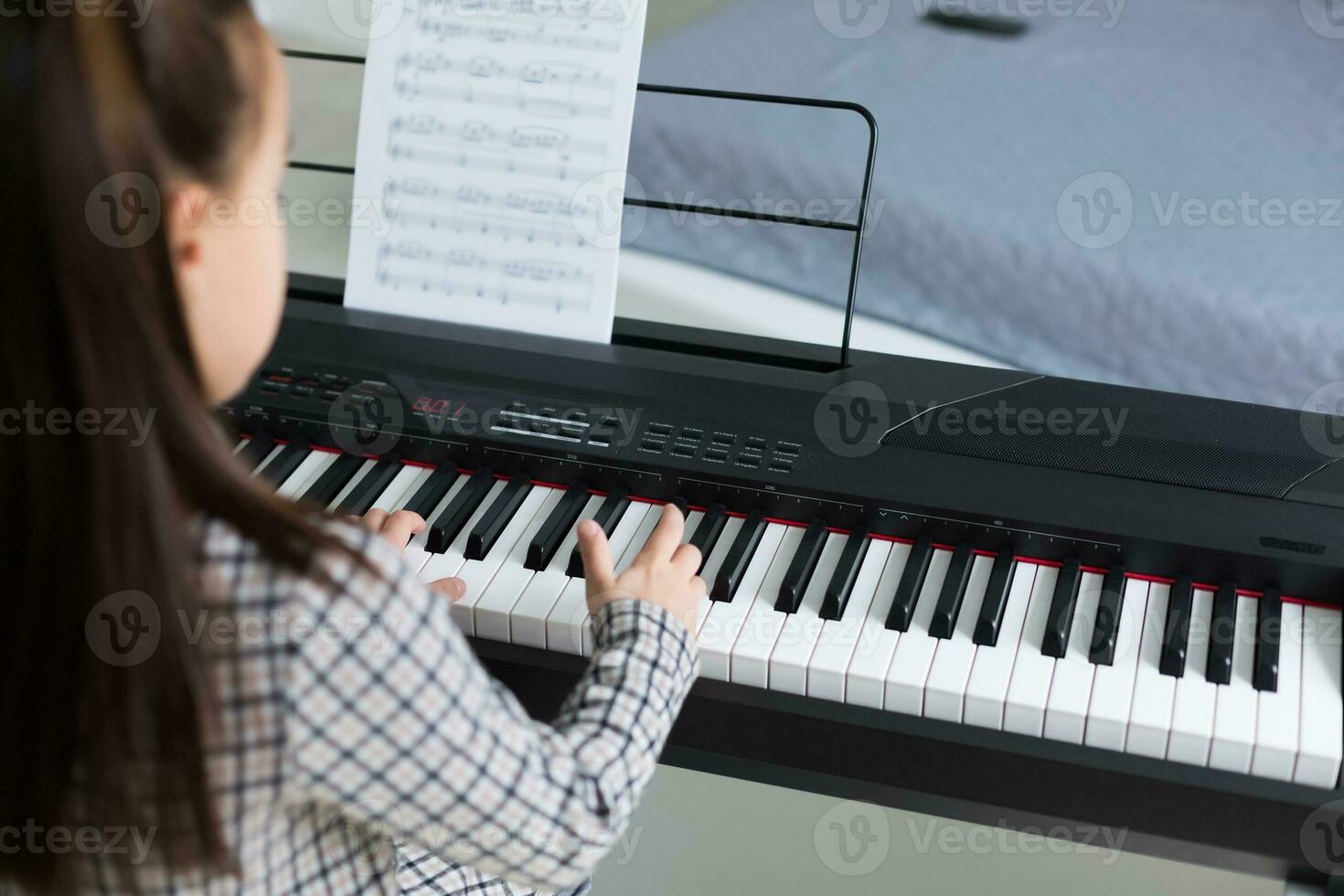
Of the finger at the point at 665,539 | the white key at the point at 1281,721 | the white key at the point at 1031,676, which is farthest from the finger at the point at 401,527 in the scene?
the white key at the point at 1281,721

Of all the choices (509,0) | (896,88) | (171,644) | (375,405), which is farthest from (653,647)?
(896,88)

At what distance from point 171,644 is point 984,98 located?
7.63 ft

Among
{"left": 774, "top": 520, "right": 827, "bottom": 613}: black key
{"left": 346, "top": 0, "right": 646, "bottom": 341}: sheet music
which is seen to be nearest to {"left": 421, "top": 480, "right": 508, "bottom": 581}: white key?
{"left": 346, "top": 0, "right": 646, "bottom": 341}: sheet music

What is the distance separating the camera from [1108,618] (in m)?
1.15

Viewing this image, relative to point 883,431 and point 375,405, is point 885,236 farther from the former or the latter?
point 375,405

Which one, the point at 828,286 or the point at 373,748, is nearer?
the point at 373,748

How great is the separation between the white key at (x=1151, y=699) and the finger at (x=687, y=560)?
0.41m

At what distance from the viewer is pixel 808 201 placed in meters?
2.31

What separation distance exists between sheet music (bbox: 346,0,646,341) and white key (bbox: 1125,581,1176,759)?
2.09 ft

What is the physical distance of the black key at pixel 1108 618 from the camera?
1.12 m

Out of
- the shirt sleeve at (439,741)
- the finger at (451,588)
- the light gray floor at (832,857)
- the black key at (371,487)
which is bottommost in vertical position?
the light gray floor at (832,857)

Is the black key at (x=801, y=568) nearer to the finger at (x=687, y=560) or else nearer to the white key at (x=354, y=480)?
the finger at (x=687, y=560)

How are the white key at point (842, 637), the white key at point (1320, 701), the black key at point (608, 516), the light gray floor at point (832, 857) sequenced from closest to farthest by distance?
the white key at point (1320, 701) → the white key at point (842, 637) → the black key at point (608, 516) → the light gray floor at point (832, 857)

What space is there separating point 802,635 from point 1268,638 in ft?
1.38
